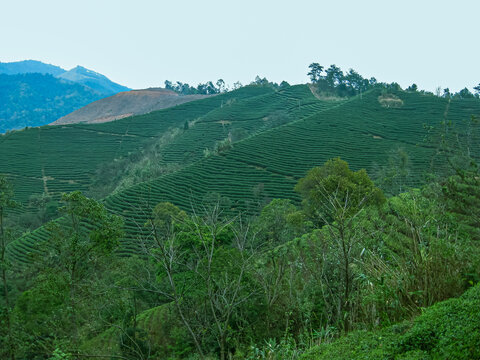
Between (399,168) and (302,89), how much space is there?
4841 cm

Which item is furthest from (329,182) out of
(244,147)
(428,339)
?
(244,147)

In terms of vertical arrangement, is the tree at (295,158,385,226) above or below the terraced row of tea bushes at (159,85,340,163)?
below

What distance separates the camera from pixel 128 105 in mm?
106438

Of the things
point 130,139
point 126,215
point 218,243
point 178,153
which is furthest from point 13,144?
point 218,243

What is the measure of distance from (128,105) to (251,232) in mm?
105236

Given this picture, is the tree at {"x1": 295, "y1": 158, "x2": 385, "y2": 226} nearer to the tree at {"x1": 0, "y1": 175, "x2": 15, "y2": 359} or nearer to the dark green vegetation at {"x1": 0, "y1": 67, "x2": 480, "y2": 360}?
the dark green vegetation at {"x1": 0, "y1": 67, "x2": 480, "y2": 360}

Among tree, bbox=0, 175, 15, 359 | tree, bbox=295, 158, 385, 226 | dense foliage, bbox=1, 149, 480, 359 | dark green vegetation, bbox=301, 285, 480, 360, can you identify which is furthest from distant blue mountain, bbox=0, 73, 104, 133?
dark green vegetation, bbox=301, 285, 480, 360

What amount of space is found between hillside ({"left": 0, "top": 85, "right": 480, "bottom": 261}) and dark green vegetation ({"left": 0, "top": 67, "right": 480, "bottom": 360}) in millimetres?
325

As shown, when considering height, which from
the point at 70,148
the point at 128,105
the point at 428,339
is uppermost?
the point at 128,105

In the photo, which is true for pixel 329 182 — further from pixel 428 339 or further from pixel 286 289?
pixel 428 339

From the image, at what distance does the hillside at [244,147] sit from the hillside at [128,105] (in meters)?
22.1

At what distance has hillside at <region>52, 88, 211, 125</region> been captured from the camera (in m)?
101

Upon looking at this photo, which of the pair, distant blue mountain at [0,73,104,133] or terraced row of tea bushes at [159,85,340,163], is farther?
distant blue mountain at [0,73,104,133]

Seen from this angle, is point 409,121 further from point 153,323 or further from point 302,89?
point 153,323
